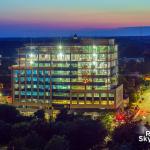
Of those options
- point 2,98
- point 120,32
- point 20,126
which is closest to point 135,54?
point 2,98

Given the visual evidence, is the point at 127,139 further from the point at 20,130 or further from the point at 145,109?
the point at 145,109

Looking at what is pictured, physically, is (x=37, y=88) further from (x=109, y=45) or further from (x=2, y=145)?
(x=2, y=145)

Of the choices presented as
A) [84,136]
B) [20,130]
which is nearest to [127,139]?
[84,136]

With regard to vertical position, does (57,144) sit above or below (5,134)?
above
